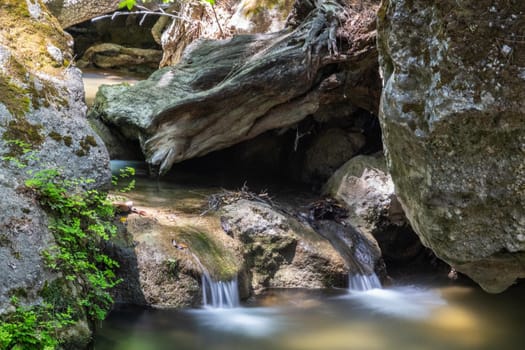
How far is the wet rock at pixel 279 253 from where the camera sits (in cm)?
583

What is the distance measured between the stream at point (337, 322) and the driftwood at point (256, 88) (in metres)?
1.10

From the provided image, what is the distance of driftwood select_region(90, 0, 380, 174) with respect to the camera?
6730 mm

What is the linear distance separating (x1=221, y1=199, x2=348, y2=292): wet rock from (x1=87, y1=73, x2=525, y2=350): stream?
0.48ft

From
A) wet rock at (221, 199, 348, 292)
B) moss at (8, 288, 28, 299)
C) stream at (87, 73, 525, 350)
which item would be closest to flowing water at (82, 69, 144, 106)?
wet rock at (221, 199, 348, 292)

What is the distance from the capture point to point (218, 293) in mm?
5223

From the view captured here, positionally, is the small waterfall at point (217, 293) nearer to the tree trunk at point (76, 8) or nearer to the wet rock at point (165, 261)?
the wet rock at point (165, 261)

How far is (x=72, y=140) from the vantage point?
4.39 m

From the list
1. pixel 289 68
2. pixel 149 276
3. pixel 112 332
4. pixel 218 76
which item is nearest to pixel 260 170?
pixel 218 76

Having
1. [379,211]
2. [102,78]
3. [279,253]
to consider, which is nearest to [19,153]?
[279,253]

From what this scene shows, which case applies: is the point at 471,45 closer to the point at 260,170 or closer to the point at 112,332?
the point at 112,332

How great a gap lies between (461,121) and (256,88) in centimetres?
402

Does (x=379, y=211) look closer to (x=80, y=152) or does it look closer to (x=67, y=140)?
(x=80, y=152)

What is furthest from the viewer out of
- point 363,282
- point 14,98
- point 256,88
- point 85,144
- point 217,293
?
point 256,88

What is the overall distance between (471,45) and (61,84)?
11.5 ft
